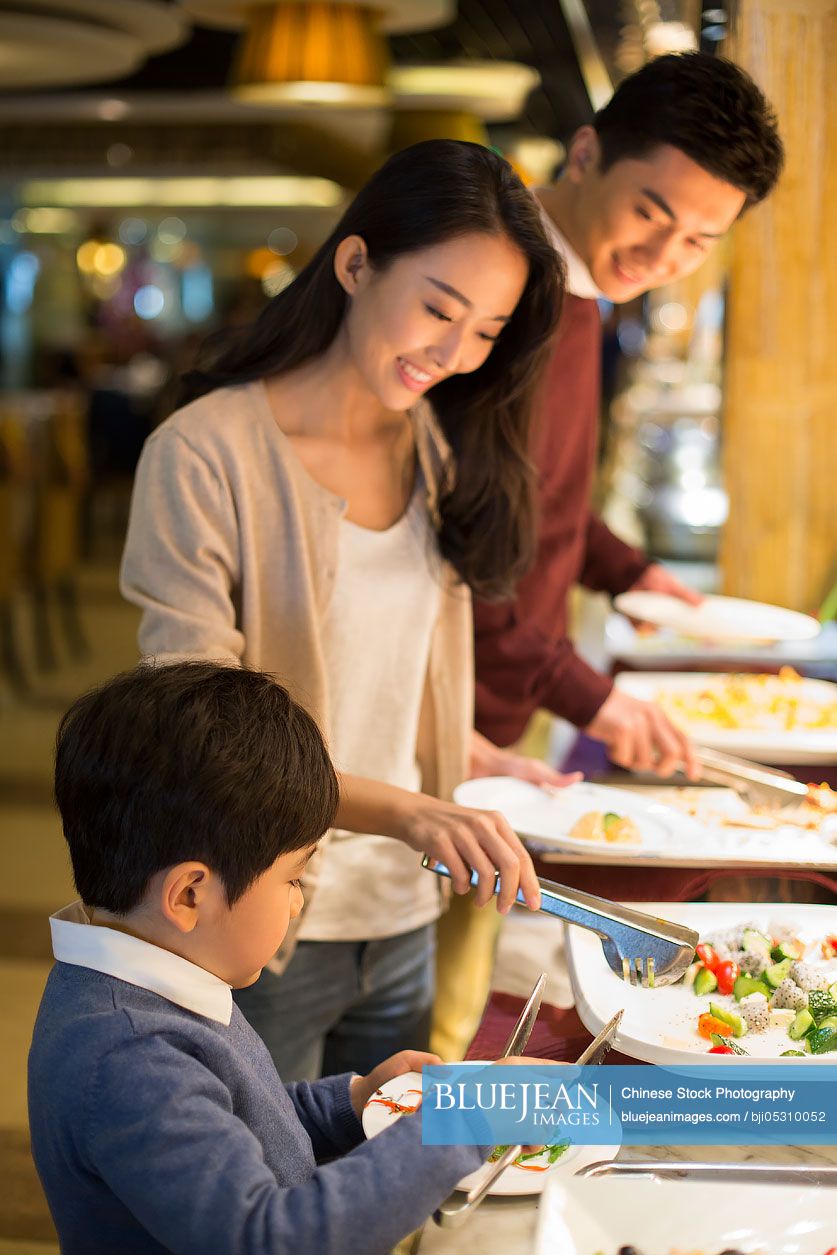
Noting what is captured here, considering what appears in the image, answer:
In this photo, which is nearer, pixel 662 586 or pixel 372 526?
pixel 372 526

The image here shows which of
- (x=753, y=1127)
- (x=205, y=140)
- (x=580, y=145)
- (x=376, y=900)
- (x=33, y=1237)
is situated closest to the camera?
(x=753, y=1127)

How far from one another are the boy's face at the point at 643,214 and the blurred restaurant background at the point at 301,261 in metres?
0.63

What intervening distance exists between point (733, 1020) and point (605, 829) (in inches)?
16.5

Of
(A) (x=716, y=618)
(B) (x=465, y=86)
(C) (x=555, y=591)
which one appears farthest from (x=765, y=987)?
(B) (x=465, y=86)

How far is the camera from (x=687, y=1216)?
1.07m

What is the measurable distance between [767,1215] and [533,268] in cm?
103

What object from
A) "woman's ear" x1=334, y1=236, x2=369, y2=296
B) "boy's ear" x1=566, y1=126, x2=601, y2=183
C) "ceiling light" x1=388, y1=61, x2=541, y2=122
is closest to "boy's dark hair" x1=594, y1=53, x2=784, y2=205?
"boy's ear" x1=566, y1=126, x2=601, y2=183

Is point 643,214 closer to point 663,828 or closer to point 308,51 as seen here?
point 663,828

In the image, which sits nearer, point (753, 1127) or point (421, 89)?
point (753, 1127)

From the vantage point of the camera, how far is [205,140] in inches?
475

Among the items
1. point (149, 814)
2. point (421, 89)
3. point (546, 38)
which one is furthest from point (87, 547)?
point (149, 814)

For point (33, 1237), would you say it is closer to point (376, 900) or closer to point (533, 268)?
point (376, 900)

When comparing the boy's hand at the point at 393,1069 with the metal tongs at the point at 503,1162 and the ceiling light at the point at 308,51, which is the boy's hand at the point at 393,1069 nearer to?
the metal tongs at the point at 503,1162

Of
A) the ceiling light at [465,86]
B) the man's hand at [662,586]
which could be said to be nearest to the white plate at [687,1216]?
the man's hand at [662,586]
